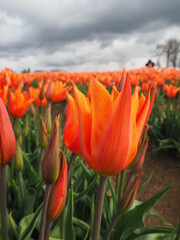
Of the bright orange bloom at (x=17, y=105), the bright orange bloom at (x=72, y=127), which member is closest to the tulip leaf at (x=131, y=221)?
the bright orange bloom at (x=72, y=127)

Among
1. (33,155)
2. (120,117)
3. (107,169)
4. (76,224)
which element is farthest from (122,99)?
(33,155)

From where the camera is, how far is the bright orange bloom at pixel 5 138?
904 mm

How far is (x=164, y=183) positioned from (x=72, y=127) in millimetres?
3375

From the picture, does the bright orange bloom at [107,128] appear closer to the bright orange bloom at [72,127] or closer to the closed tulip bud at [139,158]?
the bright orange bloom at [72,127]

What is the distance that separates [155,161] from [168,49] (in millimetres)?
53797

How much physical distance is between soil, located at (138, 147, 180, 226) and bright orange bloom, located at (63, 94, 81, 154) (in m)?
2.19

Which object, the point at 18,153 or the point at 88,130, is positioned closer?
the point at 88,130

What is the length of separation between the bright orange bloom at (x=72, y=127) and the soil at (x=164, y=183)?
7.20ft

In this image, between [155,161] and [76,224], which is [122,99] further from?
[155,161]

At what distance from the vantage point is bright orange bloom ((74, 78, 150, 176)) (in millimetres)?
711

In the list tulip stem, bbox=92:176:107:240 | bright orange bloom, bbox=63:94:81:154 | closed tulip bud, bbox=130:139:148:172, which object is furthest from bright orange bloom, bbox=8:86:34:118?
tulip stem, bbox=92:176:107:240

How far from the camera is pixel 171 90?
4836 mm

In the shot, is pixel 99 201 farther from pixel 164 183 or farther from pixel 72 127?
pixel 164 183

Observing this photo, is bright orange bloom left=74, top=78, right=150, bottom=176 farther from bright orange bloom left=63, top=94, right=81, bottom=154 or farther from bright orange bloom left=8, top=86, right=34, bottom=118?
bright orange bloom left=8, top=86, right=34, bottom=118
